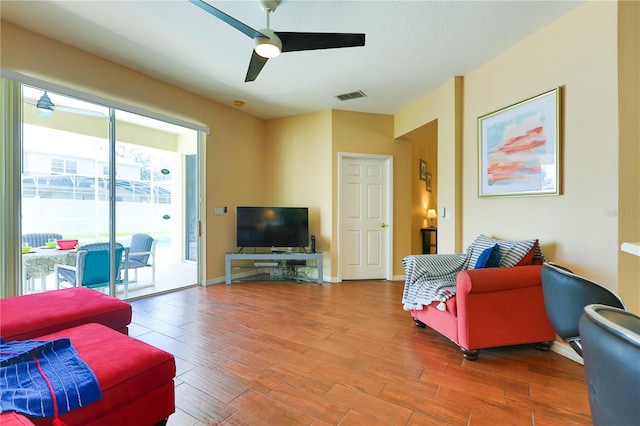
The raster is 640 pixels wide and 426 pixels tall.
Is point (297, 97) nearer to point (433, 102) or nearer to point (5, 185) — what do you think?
point (433, 102)

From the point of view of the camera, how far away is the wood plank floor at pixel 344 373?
1.58m

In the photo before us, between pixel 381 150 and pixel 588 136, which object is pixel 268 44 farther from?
pixel 381 150

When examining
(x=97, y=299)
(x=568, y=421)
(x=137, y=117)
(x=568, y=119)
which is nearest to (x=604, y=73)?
(x=568, y=119)

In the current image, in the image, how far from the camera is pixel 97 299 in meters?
2.05

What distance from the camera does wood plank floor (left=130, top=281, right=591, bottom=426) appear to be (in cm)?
158

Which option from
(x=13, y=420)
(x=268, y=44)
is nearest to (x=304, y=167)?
(x=268, y=44)

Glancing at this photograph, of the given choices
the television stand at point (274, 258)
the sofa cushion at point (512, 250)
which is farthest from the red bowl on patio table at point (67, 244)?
the sofa cushion at point (512, 250)

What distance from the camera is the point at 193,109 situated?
4.10 meters

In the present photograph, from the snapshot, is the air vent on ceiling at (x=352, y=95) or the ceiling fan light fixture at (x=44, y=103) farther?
the air vent on ceiling at (x=352, y=95)

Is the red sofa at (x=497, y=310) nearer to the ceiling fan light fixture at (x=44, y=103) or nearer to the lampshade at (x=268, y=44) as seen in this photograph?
the lampshade at (x=268, y=44)

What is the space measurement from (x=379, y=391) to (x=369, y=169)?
11.7 feet

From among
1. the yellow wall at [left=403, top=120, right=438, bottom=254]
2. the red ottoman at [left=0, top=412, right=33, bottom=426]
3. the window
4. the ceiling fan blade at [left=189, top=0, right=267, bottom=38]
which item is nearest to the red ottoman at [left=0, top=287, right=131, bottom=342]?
the red ottoman at [left=0, top=412, right=33, bottom=426]

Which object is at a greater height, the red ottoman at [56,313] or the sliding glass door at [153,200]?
the sliding glass door at [153,200]

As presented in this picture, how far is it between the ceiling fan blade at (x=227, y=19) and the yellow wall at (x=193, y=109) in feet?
6.64
